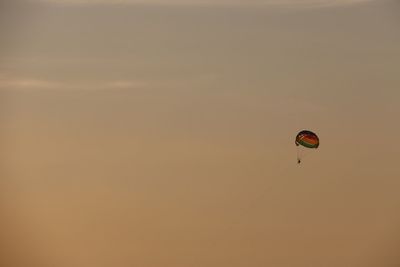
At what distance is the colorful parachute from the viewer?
18.1 feet

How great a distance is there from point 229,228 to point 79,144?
1.91 meters

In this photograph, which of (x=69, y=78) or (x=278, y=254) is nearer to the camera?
(x=69, y=78)

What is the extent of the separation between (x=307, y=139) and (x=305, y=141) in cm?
3

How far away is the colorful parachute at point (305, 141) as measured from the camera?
217 inches

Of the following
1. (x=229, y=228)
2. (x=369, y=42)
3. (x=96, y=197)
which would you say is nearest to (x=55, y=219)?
(x=96, y=197)

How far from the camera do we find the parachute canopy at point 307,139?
5.50 m

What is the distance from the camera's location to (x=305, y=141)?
18.1 ft

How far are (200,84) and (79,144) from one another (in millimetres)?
1448

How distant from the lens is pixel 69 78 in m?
5.43

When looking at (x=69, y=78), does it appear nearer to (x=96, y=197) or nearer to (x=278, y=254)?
(x=96, y=197)

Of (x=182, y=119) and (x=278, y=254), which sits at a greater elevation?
(x=182, y=119)

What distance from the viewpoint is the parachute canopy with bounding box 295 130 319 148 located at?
550cm

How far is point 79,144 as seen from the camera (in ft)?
18.1

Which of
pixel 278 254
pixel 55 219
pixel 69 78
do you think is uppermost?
pixel 69 78
